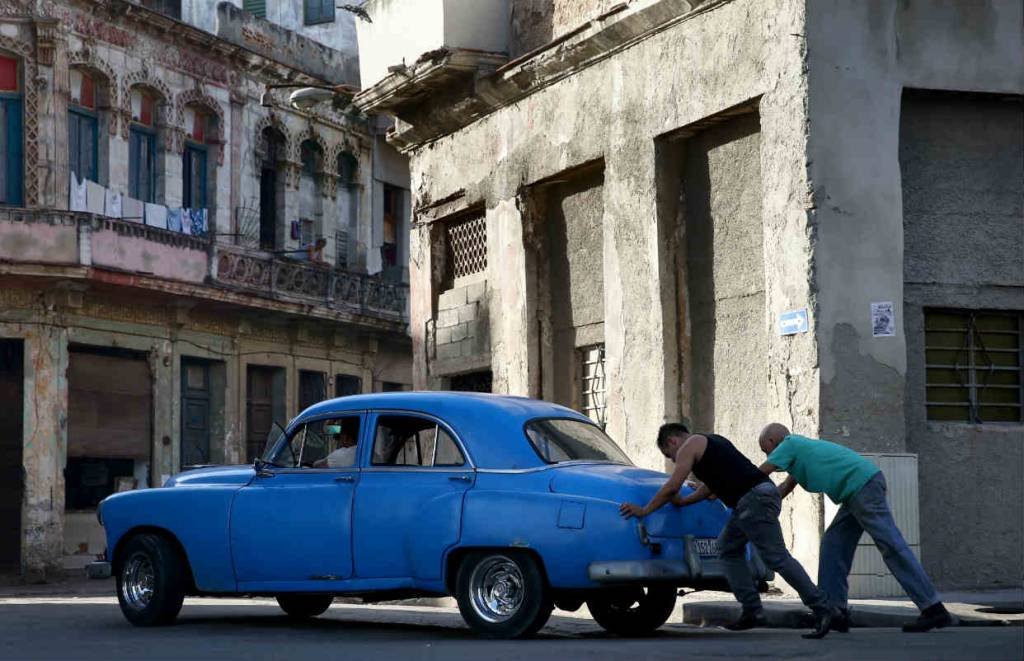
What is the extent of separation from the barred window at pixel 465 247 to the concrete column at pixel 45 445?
991cm

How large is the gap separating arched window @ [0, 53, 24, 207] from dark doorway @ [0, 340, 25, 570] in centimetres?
242

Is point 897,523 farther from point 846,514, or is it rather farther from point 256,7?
point 256,7

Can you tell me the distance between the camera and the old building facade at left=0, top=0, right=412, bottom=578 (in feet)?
91.8

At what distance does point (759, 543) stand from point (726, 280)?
5.20m

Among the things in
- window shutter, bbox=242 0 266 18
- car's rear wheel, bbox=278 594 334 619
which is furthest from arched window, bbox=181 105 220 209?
car's rear wheel, bbox=278 594 334 619

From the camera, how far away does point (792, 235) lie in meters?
14.1

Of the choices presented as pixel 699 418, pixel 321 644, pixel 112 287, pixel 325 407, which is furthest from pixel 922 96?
pixel 112 287

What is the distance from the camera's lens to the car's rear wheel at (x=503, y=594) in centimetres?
1069

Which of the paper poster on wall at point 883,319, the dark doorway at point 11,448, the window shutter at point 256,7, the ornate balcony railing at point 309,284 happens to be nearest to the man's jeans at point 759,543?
Result: the paper poster on wall at point 883,319

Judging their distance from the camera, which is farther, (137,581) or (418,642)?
(137,581)

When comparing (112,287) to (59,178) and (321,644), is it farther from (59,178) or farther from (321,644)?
(321,644)

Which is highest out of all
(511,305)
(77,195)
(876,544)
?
(77,195)

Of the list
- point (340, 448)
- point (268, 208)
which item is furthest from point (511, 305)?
point (268, 208)

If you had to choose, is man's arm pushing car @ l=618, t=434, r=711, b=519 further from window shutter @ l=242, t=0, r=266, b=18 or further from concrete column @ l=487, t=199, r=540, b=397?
window shutter @ l=242, t=0, r=266, b=18
